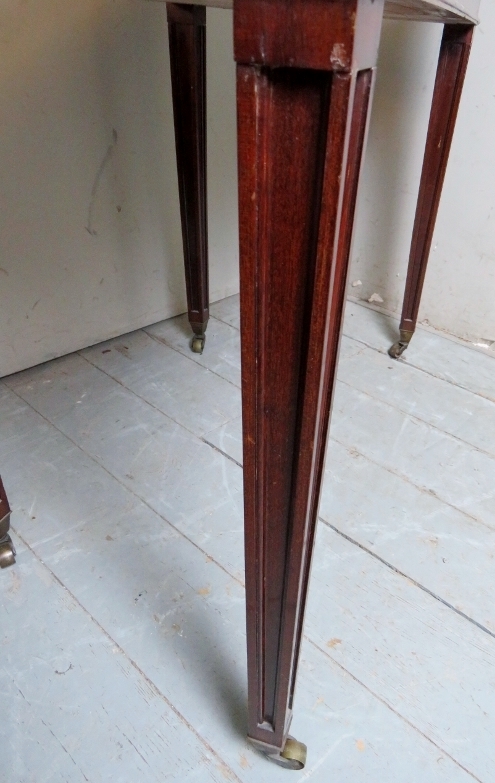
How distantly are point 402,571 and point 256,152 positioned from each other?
0.67m

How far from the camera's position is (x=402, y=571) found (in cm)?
80

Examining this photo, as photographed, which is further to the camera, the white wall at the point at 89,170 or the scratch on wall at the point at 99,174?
the scratch on wall at the point at 99,174

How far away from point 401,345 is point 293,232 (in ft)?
3.33

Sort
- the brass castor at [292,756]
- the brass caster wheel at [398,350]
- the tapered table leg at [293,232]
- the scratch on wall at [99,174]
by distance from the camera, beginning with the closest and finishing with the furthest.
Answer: the tapered table leg at [293,232] → the brass castor at [292,756] → the scratch on wall at [99,174] → the brass caster wheel at [398,350]

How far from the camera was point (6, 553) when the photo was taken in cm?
79

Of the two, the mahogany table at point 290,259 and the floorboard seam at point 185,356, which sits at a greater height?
the mahogany table at point 290,259

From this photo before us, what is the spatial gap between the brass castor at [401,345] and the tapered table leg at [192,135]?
1.39 ft

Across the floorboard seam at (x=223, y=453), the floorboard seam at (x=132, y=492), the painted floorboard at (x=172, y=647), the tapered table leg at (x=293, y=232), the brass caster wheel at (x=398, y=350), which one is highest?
the tapered table leg at (x=293, y=232)

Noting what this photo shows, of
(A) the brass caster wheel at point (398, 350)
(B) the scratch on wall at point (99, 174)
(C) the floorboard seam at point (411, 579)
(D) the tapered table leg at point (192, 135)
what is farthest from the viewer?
(A) the brass caster wheel at point (398, 350)

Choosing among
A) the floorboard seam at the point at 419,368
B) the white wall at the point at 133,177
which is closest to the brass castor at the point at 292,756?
the floorboard seam at the point at 419,368

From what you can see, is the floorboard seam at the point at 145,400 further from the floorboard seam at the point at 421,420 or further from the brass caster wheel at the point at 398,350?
the brass caster wheel at the point at 398,350

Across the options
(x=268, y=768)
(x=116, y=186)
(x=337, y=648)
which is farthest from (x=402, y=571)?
(x=116, y=186)

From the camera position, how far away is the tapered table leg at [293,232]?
0.83ft

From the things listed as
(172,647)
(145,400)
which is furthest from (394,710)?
(145,400)
